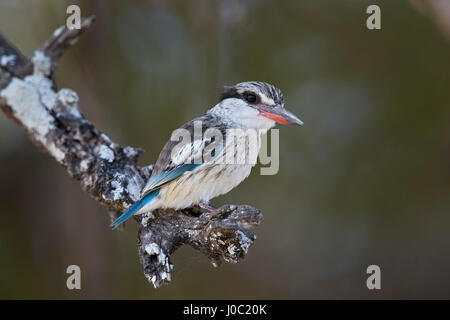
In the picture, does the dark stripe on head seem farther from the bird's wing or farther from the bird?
the bird's wing

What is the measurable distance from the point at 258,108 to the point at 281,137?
2.23 metres

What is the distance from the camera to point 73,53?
205 inches

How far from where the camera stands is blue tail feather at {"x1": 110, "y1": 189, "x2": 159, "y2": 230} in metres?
2.73

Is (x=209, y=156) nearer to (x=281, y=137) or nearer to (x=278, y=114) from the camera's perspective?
(x=278, y=114)

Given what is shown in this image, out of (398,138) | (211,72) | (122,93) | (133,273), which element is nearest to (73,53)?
(122,93)

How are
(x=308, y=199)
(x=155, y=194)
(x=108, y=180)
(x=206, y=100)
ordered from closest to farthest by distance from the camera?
1. (x=155, y=194)
2. (x=108, y=180)
3. (x=206, y=100)
4. (x=308, y=199)

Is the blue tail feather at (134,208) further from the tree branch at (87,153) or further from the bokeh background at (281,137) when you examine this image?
the bokeh background at (281,137)

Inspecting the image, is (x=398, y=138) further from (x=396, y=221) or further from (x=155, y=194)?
(x=155, y=194)

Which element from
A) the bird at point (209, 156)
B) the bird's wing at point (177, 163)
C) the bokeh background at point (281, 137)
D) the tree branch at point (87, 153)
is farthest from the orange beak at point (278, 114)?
the bokeh background at point (281, 137)

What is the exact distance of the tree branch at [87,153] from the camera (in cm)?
265

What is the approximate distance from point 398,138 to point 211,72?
6.00 ft

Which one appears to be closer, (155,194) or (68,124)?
(155,194)

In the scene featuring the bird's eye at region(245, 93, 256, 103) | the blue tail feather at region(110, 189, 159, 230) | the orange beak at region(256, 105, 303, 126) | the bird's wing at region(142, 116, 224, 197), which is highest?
the bird's eye at region(245, 93, 256, 103)

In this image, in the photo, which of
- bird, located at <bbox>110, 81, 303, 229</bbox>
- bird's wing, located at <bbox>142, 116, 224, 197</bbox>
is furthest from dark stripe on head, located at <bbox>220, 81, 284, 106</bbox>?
bird's wing, located at <bbox>142, 116, 224, 197</bbox>
